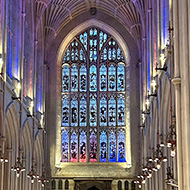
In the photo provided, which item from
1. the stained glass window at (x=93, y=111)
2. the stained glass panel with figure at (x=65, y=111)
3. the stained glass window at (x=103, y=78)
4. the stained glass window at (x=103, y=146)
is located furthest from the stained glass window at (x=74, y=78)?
the stained glass window at (x=103, y=146)

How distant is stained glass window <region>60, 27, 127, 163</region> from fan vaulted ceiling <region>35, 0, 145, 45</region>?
74.4 inches

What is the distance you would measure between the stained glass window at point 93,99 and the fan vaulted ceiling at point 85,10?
189 cm

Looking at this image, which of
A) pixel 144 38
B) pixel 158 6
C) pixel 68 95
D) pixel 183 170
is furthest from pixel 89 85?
pixel 183 170

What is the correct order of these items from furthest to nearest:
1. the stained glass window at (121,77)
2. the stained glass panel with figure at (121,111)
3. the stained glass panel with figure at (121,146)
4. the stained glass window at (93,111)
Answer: the stained glass window at (121,77) < the stained glass window at (93,111) < the stained glass panel with figure at (121,111) < the stained glass panel with figure at (121,146)

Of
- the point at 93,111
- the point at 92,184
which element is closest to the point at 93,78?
the point at 93,111

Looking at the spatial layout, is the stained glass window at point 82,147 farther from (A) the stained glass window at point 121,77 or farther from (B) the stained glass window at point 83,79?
(A) the stained glass window at point 121,77

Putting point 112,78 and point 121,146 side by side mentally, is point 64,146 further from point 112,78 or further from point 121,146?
point 112,78

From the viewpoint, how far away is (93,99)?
37906mm

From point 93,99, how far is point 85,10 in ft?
23.1

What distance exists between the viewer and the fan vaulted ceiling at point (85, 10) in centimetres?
3569

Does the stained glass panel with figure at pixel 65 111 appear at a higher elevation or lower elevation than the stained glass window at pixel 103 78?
lower

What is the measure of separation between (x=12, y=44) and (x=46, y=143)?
37.4ft

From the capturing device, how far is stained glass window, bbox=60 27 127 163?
121 feet

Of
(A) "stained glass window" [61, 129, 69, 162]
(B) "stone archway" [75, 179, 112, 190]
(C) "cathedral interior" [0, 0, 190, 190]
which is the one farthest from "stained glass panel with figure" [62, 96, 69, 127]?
(B) "stone archway" [75, 179, 112, 190]
